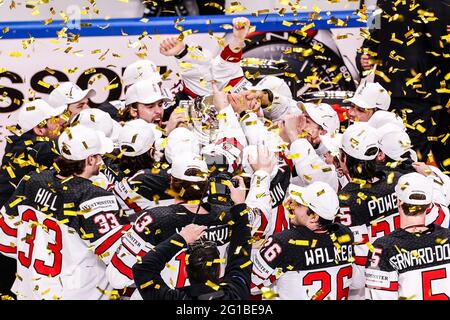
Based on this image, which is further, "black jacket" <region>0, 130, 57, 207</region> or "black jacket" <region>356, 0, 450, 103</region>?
"black jacket" <region>356, 0, 450, 103</region>

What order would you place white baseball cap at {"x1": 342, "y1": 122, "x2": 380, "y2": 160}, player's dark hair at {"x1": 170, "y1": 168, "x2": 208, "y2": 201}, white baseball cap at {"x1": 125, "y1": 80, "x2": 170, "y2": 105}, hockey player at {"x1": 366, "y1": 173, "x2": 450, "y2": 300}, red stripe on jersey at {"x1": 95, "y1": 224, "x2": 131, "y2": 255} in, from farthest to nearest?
1. white baseball cap at {"x1": 125, "y1": 80, "x2": 170, "y2": 105}
2. white baseball cap at {"x1": 342, "y1": 122, "x2": 380, "y2": 160}
3. red stripe on jersey at {"x1": 95, "y1": 224, "x2": 131, "y2": 255}
4. player's dark hair at {"x1": 170, "y1": 168, "x2": 208, "y2": 201}
5. hockey player at {"x1": 366, "y1": 173, "x2": 450, "y2": 300}

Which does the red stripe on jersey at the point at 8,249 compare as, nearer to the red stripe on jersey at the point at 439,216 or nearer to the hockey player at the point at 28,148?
the hockey player at the point at 28,148

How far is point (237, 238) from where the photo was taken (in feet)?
22.6

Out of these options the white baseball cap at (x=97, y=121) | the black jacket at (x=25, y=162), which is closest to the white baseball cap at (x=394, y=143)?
the white baseball cap at (x=97, y=121)

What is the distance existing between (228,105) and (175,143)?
26.1 inches

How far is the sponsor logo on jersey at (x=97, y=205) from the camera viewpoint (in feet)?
23.7

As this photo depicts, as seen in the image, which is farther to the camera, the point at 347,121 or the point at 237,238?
the point at 347,121

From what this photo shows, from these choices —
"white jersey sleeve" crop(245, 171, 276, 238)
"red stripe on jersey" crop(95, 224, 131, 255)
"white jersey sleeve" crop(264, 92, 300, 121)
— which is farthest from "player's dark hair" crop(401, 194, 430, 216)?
"white jersey sleeve" crop(264, 92, 300, 121)

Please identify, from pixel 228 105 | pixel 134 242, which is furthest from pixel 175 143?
pixel 134 242

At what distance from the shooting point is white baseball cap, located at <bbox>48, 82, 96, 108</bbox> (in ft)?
30.0

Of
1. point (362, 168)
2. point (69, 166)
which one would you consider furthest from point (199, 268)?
point (362, 168)

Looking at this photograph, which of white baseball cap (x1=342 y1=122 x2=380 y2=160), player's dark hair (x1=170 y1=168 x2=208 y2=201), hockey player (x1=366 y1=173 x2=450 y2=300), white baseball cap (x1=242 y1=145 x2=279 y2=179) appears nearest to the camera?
hockey player (x1=366 y1=173 x2=450 y2=300)

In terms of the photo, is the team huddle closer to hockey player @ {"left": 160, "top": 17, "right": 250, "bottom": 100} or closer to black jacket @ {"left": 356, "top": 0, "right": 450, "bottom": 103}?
hockey player @ {"left": 160, "top": 17, "right": 250, "bottom": 100}
